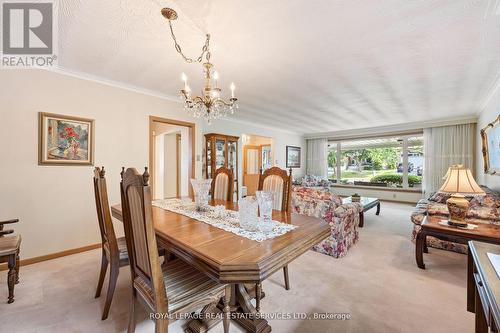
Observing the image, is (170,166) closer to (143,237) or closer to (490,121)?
(143,237)

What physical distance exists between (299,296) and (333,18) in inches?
92.0

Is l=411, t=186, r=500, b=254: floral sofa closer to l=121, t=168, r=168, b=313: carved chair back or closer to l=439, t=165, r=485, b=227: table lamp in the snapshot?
l=439, t=165, r=485, b=227: table lamp

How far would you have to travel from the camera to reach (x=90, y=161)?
2.79m

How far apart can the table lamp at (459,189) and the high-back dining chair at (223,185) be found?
7.44 ft

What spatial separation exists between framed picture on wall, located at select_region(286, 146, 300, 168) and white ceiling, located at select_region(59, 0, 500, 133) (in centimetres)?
377

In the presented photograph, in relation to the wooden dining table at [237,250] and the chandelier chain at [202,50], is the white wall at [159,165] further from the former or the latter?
the wooden dining table at [237,250]

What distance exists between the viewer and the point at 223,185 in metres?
2.60

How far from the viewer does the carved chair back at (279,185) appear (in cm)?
203

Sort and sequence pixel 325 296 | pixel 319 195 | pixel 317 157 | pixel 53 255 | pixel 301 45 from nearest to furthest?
pixel 325 296 < pixel 301 45 < pixel 53 255 < pixel 319 195 < pixel 317 157

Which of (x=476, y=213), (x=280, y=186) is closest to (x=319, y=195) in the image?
(x=280, y=186)

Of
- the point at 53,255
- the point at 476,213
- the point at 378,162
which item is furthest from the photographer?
the point at 378,162

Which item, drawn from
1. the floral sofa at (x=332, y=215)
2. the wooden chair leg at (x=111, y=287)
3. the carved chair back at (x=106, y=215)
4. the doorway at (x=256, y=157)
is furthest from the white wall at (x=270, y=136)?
the wooden chair leg at (x=111, y=287)

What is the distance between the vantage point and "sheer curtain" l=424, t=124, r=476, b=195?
4992 millimetres

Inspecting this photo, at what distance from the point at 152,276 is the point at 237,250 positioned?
43 centimetres
